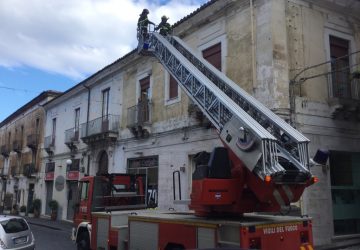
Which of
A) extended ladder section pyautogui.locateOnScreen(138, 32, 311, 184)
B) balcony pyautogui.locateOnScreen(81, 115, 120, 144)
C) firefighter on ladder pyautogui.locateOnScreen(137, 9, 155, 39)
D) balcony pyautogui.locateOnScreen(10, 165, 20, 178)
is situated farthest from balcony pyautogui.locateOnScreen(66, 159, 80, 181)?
extended ladder section pyautogui.locateOnScreen(138, 32, 311, 184)

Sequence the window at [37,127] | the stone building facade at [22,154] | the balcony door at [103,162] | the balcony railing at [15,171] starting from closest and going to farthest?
1. the balcony door at [103,162]
2. the stone building facade at [22,154]
3. the window at [37,127]
4. the balcony railing at [15,171]

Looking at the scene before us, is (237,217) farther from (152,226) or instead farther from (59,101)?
(59,101)

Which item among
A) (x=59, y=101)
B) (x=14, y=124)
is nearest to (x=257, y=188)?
(x=59, y=101)

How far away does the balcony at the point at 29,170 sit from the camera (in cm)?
3398

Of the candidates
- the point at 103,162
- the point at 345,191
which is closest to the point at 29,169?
the point at 103,162

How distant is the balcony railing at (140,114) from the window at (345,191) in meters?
8.61

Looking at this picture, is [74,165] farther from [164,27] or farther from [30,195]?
[164,27]

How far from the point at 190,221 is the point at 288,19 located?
8722 millimetres

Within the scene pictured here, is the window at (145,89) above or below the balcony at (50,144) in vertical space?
above

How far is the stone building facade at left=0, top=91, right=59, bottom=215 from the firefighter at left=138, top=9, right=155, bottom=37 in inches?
866

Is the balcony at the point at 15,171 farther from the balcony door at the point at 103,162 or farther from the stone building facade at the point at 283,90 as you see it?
the stone building facade at the point at 283,90

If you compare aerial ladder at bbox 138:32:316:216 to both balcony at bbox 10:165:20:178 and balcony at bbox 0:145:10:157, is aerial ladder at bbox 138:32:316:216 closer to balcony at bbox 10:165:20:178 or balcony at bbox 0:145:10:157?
balcony at bbox 10:165:20:178

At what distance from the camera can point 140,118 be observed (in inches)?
774

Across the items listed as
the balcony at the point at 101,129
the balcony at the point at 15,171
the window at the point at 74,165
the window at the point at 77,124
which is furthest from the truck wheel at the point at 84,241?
the balcony at the point at 15,171
